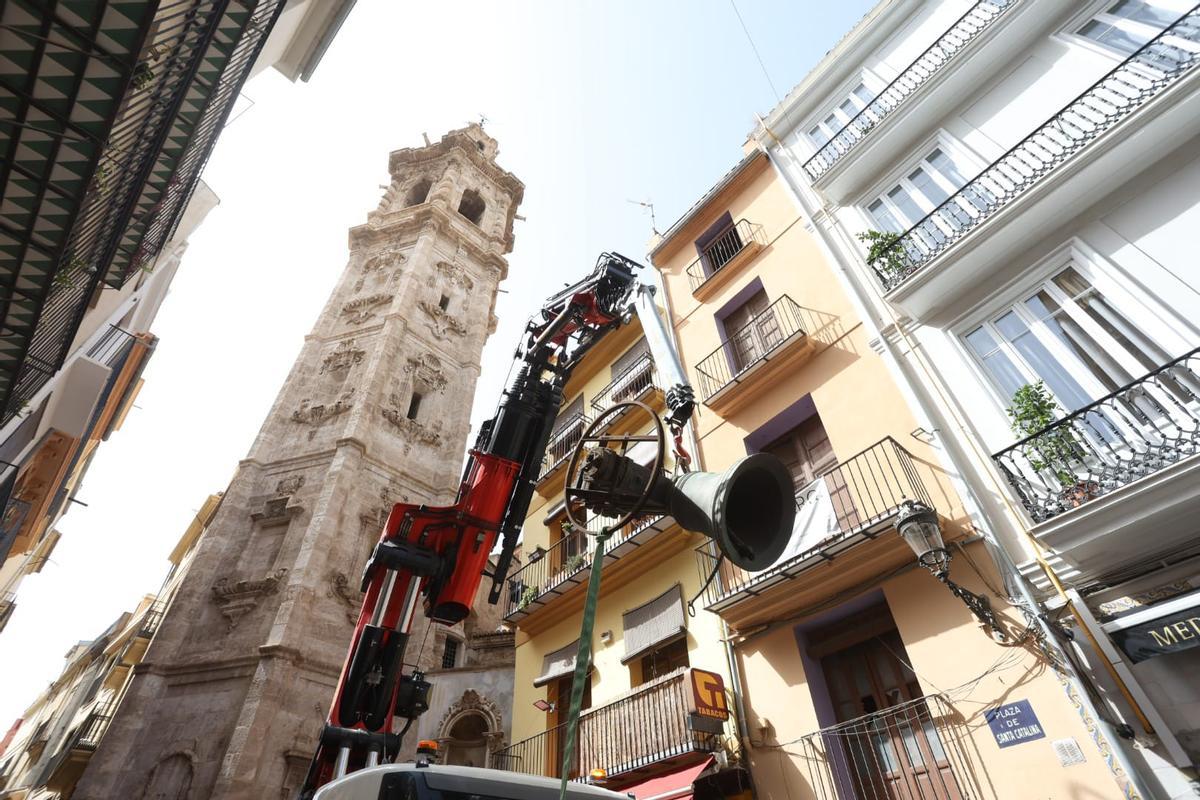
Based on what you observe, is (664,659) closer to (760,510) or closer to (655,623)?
(655,623)

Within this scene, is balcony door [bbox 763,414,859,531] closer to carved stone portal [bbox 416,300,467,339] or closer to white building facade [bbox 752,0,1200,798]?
white building facade [bbox 752,0,1200,798]

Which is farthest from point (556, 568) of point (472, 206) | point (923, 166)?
point (472, 206)

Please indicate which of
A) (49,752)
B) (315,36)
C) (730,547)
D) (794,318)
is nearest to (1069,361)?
(794,318)

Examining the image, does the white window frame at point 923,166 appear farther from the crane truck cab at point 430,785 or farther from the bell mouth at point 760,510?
the crane truck cab at point 430,785

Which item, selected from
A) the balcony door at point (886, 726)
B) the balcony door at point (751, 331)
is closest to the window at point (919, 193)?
the balcony door at point (751, 331)

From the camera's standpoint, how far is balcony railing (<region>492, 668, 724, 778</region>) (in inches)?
305

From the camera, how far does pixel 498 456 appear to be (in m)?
8.10

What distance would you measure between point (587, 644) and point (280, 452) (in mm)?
21127

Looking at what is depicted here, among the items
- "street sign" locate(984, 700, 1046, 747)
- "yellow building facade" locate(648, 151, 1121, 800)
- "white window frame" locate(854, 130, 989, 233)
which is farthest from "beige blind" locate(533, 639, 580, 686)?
"white window frame" locate(854, 130, 989, 233)

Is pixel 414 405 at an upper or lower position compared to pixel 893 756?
upper

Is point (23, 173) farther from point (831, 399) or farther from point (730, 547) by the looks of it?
point (831, 399)

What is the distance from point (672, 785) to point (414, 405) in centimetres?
1876

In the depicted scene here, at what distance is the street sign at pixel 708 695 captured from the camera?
774 centimetres

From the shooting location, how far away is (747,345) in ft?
37.2
